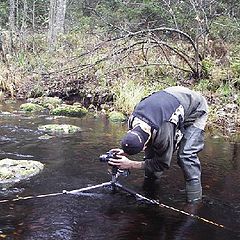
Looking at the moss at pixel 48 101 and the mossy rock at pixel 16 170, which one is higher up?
the mossy rock at pixel 16 170

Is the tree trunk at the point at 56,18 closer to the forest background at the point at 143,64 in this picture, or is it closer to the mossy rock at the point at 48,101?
the forest background at the point at 143,64

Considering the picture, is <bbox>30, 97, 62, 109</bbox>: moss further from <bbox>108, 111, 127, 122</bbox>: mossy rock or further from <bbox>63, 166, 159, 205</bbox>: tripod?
<bbox>63, 166, 159, 205</bbox>: tripod

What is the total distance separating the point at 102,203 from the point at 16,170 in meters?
1.34

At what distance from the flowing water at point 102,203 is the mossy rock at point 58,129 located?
1.07 metres

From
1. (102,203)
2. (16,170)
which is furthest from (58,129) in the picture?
(102,203)

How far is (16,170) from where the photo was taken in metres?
5.32

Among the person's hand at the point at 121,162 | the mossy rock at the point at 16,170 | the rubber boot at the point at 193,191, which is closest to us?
the person's hand at the point at 121,162

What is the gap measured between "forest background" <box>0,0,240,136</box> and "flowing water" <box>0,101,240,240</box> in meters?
3.46

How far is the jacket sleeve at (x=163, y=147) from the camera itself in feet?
13.0

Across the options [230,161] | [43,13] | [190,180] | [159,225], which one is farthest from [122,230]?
[43,13]

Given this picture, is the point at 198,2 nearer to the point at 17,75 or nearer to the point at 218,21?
the point at 218,21

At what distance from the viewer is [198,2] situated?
1223cm

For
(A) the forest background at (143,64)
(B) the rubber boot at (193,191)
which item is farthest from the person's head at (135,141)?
(A) the forest background at (143,64)

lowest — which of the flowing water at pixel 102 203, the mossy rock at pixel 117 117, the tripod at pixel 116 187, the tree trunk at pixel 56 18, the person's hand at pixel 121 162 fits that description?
the mossy rock at pixel 117 117
